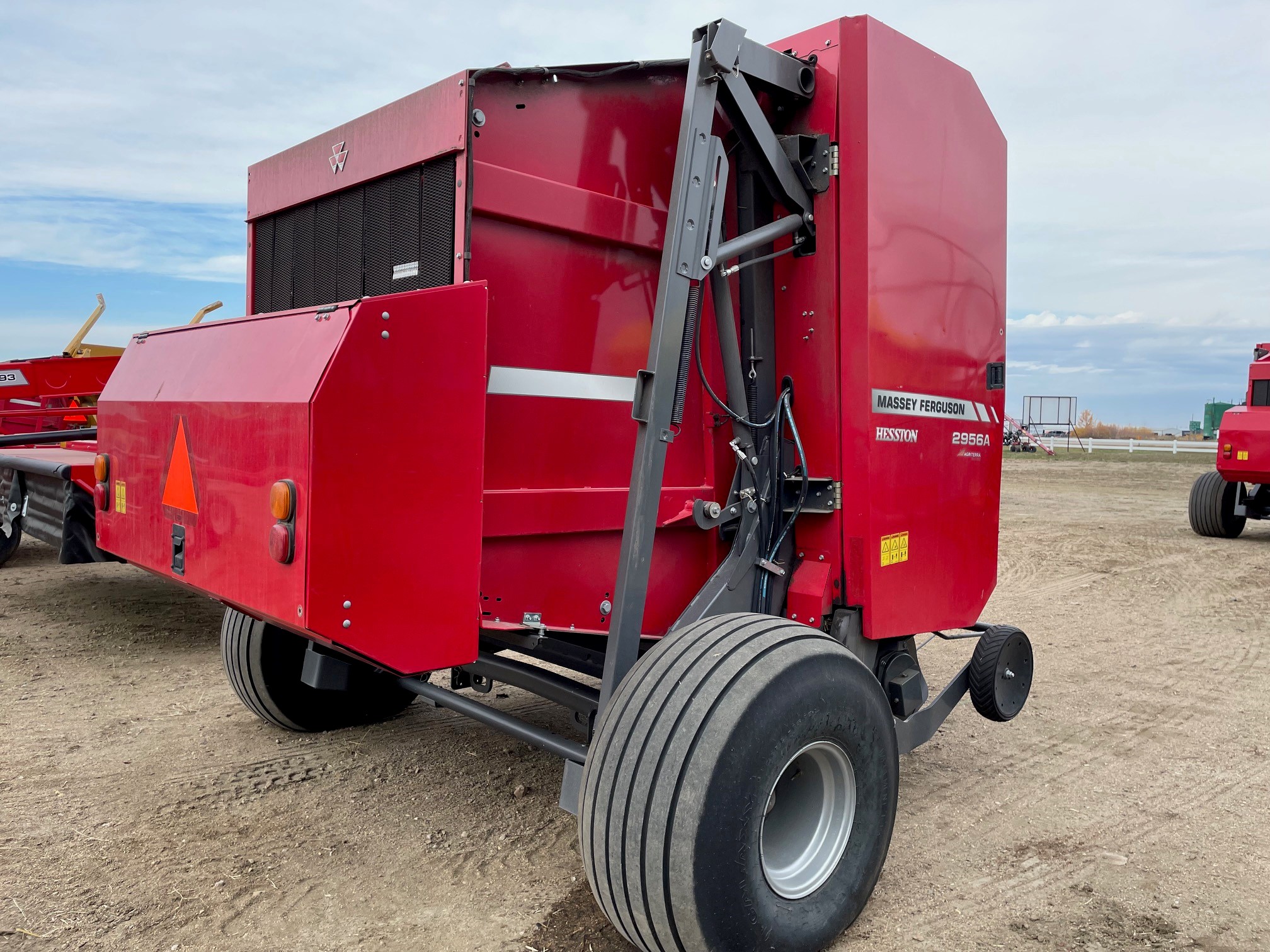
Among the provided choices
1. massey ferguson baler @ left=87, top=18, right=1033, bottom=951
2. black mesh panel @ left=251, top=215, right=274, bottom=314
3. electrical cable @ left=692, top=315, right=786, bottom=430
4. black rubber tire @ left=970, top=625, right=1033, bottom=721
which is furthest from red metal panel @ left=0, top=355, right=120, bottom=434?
black rubber tire @ left=970, top=625, right=1033, bottom=721

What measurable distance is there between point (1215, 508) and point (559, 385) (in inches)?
462

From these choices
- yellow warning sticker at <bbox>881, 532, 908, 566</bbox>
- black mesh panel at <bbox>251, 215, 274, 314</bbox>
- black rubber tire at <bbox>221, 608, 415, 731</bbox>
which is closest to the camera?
yellow warning sticker at <bbox>881, 532, 908, 566</bbox>

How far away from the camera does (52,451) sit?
7.20 metres

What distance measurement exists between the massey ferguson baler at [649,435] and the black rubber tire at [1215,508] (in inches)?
379

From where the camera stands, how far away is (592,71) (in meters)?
2.94

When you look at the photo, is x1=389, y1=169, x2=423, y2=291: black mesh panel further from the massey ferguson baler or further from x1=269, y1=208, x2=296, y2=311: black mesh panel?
x1=269, y1=208, x2=296, y2=311: black mesh panel

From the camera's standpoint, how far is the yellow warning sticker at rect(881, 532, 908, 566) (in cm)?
343

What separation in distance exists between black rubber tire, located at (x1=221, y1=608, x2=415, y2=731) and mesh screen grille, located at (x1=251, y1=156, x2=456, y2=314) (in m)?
1.40

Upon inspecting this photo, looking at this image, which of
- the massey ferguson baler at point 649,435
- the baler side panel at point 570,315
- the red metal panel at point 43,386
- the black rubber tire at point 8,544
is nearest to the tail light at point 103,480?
the massey ferguson baler at point 649,435

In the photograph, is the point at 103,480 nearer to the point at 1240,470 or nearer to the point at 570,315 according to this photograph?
the point at 570,315

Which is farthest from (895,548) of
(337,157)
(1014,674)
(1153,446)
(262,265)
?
(1153,446)

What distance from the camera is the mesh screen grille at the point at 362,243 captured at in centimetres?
277

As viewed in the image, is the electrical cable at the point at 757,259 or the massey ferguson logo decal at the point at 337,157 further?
the massey ferguson logo decal at the point at 337,157

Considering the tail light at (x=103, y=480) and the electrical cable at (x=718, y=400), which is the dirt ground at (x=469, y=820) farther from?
the electrical cable at (x=718, y=400)
